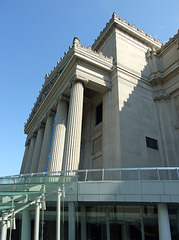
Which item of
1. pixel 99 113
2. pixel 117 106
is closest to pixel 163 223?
pixel 117 106

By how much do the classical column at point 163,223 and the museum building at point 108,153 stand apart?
0.15 feet

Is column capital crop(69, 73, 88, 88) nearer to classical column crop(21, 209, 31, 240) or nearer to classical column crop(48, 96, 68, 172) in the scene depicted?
classical column crop(48, 96, 68, 172)

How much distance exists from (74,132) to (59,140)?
10.1 feet

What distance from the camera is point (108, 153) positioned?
19.4 metres

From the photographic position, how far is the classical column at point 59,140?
19.1 meters

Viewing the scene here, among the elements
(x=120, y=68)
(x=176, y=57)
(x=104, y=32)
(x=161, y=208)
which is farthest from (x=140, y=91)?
(x=161, y=208)

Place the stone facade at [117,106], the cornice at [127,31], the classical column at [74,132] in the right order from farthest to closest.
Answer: the cornice at [127,31] → the stone facade at [117,106] → the classical column at [74,132]

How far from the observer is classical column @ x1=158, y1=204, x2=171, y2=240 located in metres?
10.2

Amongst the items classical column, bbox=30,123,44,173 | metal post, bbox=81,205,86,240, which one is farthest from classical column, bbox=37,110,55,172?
metal post, bbox=81,205,86,240

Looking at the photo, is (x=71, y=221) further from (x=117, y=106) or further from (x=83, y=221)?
(x=117, y=106)

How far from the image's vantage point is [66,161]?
17.0m

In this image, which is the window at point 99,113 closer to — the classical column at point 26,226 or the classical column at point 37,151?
the classical column at point 37,151

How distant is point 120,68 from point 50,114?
11.7 metres

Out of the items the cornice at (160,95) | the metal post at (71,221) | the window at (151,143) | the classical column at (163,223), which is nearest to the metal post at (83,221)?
the metal post at (71,221)
